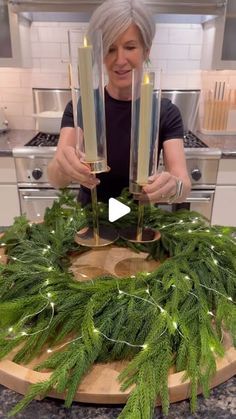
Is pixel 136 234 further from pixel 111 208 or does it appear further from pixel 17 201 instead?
pixel 17 201

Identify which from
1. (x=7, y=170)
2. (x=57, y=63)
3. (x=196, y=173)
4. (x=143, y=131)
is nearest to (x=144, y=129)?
(x=143, y=131)

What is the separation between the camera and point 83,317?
0.62 m

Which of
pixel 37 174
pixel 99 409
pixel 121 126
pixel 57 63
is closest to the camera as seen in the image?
pixel 99 409

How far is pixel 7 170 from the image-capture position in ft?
6.88

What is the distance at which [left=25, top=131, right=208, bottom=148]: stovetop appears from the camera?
216 centimetres

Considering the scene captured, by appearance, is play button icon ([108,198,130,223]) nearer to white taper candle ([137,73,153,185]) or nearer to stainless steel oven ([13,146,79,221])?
white taper candle ([137,73,153,185])

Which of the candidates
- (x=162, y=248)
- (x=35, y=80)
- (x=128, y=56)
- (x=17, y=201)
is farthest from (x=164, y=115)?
(x=35, y=80)

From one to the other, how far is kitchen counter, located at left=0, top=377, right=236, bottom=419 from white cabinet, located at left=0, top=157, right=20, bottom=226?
1696 mm

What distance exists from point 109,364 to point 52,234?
1.33 feet

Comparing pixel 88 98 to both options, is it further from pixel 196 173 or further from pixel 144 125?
pixel 196 173

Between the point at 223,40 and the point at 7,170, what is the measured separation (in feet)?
5.03

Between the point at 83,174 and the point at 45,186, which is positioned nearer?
the point at 83,174

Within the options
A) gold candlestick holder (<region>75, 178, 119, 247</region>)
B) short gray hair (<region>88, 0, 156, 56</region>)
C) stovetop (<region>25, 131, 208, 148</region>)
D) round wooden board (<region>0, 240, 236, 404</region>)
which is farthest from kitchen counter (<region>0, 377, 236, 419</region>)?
stovetop (<region>25, 131, 208, 148</region>)

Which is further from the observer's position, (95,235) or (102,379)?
(95,235)
